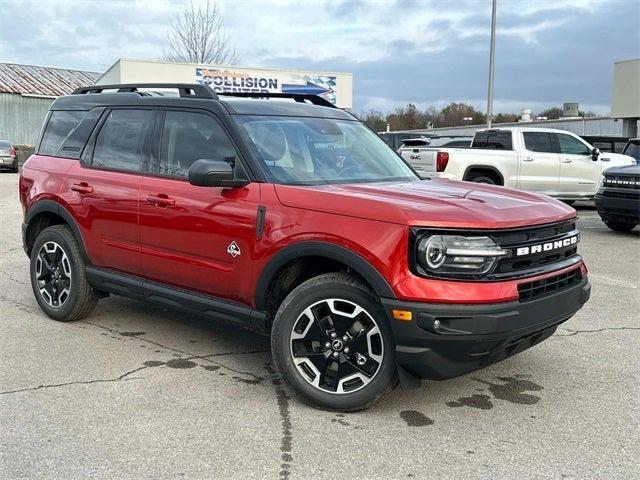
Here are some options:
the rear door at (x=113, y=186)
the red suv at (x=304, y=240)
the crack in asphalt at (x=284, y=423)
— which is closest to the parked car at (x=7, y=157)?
the red suv at (x=304, y=240)

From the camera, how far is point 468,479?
320cm

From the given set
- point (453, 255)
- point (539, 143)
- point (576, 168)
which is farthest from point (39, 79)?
point (453, 255)

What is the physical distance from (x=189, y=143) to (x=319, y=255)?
153 centimetres

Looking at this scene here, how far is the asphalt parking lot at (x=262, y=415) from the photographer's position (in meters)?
3.32

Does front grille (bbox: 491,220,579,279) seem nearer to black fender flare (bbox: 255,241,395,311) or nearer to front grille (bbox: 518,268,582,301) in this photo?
front grille (bbox: 518,268,582,301)

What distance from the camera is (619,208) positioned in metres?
11.1

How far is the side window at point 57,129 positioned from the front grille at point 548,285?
13.1 feet

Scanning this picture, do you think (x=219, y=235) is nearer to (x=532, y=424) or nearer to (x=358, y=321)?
(x=358, y=321)

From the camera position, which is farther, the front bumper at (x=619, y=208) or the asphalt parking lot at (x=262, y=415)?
the front bumper at (x=619, y=208)

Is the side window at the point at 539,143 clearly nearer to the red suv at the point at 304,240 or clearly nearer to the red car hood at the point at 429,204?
the red suv at the point at 304,240

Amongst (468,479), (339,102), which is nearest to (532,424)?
(468,479)

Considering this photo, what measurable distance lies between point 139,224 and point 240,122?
1101 millimetres

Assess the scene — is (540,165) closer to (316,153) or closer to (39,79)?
(316,153)

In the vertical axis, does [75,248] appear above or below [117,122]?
below
